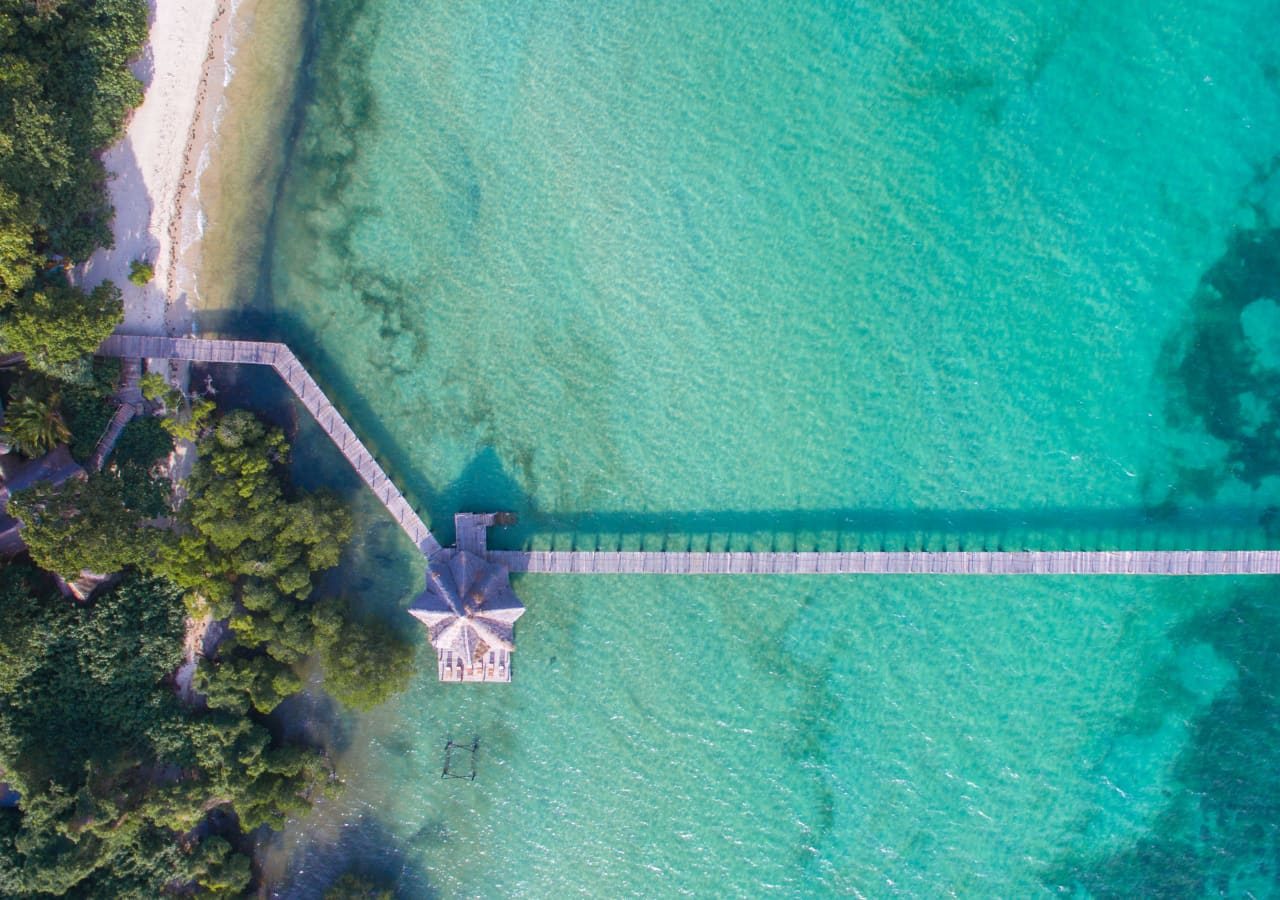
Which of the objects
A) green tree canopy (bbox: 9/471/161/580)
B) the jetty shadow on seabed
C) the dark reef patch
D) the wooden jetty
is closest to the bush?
the wooden jetty

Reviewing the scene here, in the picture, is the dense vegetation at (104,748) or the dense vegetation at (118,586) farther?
the dense vegetation at (104,748)

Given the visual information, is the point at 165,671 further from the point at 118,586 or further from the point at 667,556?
the point at 667,556

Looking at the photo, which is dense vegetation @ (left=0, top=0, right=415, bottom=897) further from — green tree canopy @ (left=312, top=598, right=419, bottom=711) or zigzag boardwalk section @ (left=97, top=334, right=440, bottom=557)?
zigzag boardwalk section @ (left=97, top=334, right=440, bottom=557)

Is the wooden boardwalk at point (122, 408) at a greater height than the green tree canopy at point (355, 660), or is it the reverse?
the wooden boardwalk at point (122, 408)

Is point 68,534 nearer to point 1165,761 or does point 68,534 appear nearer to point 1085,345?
point 1085,345

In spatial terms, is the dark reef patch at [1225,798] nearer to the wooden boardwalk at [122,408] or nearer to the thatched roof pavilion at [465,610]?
the thatched roof pavilion at [465,610]

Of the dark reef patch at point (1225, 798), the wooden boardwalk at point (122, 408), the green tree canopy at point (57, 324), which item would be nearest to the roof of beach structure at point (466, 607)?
the wooden boardwalk at point (122, 408)
